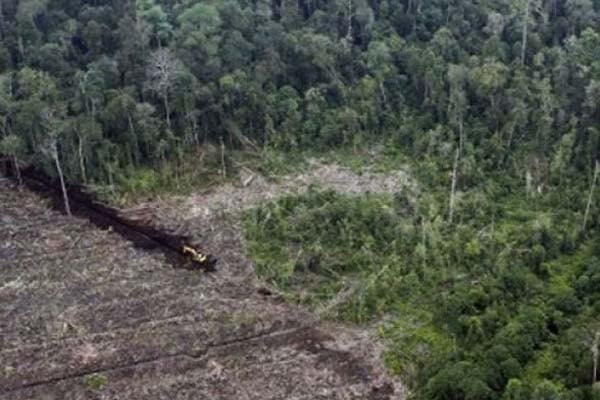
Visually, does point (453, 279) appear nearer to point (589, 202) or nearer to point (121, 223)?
point (589, 202)

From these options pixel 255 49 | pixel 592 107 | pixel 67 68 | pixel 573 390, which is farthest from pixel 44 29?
pixel 573 390

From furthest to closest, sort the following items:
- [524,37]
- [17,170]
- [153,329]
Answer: [524,37], [17,170], [153,329]

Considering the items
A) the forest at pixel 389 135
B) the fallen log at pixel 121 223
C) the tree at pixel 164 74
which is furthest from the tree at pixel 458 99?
the fallen log at pixel 121 223

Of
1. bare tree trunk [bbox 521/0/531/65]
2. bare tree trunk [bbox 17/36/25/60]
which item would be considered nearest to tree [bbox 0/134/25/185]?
bare tree trunk [bbox 17/36/25/60]

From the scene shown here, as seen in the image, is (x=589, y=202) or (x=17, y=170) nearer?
(x=589, y=202)

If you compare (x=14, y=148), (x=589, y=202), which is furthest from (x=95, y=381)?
(x=589, y=202)

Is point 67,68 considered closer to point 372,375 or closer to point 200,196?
point 200,196

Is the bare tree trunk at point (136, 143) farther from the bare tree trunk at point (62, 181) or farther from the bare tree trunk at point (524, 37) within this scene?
the bare tree trunk at point (524, 37)
